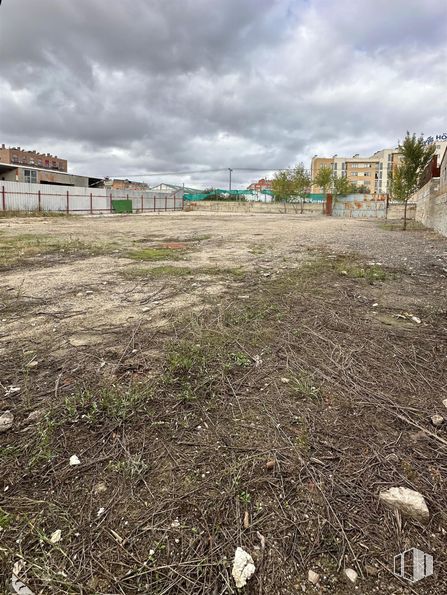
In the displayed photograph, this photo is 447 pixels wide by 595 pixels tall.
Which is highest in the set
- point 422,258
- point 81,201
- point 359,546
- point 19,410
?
point 81,201

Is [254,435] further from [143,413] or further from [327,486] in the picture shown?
[143,413]

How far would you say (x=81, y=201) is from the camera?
32.5 metres

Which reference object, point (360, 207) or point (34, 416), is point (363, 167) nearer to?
point (360, 207)

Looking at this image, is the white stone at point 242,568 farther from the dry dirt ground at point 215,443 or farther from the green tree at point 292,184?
the green tree at point 292,184

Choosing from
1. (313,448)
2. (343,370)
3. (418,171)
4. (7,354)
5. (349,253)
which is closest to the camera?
(313,448)

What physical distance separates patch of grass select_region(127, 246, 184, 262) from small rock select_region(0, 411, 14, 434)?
5.89 m

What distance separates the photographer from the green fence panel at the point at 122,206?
120ft

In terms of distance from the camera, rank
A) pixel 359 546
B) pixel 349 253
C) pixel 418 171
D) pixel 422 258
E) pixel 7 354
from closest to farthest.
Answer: pixel 359 546
pixel 7 354
pixel 422 258
pixel 349 253
pixel 418 171

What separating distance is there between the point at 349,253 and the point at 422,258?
170 cm

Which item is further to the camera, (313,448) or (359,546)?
(313,448)

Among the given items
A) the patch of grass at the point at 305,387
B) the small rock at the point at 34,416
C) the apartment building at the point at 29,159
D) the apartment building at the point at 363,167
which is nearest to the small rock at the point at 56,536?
the small rock at the point at 34,416

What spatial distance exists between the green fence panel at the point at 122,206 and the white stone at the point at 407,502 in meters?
38.0

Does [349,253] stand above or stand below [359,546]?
above

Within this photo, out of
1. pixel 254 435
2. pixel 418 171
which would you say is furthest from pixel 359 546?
pixel 418 171
